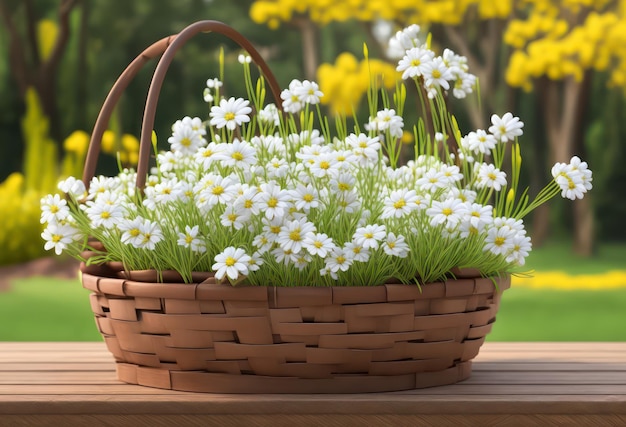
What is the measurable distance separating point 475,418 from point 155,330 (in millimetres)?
478

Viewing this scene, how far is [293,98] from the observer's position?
1.37 meters

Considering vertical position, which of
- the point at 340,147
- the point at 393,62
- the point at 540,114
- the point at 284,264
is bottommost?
the point at 540,114

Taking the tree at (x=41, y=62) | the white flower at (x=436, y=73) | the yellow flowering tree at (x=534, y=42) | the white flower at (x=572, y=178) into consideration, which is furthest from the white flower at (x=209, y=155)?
the tree at (x=41, y=62)

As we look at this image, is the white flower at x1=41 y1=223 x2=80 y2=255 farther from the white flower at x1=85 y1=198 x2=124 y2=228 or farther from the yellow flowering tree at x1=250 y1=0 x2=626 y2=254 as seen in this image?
the yellow flowering tree at x1=250 y1=0 x2=626 y2=254

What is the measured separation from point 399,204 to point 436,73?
27cm

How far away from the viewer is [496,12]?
6.93m

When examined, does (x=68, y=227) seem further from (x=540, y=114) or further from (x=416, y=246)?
(x=540, y=114)

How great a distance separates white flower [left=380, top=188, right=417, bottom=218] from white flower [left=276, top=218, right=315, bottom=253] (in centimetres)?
11

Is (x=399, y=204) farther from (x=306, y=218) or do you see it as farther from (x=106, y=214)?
(x=106, y=214)

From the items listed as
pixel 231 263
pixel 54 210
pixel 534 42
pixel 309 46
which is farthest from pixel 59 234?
pixel 309 46

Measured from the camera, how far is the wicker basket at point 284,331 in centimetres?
111

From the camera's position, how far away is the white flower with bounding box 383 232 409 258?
110 centimetres

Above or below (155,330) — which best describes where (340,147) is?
above

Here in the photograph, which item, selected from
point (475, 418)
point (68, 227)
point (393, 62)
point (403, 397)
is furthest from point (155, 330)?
point (393, 62)
